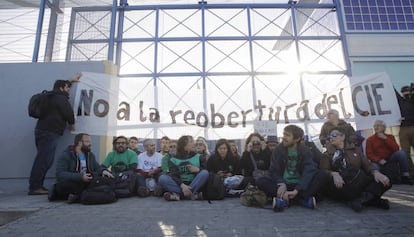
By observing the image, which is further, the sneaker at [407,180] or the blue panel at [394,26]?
the blue panel at [394,26]

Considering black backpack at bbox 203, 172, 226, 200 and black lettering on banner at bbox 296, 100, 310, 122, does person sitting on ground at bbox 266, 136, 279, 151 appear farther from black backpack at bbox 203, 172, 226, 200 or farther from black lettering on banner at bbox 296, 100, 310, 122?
black backpack at bbox 203, 172, 226, 200

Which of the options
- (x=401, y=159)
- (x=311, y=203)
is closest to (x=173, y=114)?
(x=311, y=203)

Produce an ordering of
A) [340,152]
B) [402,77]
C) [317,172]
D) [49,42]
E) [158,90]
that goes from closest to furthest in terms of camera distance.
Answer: [317,172] < [340,152] < [158,90] < [49,42] < [402,77]

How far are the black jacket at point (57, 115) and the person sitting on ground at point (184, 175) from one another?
1.33 meters

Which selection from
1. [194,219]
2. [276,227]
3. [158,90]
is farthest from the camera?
[158,90]

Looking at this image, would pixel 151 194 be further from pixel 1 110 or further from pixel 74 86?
pixel 1 110

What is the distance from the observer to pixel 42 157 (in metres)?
2.53

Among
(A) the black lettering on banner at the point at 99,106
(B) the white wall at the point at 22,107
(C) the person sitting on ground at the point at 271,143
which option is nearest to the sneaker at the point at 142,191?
(B) the white wall at the point at 22,107

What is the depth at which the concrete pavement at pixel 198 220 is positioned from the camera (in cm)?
132

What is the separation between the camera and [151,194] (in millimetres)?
2572

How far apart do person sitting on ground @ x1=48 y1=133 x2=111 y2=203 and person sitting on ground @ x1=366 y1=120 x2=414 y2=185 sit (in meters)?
3.16

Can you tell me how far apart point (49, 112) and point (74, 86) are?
0.57 meters

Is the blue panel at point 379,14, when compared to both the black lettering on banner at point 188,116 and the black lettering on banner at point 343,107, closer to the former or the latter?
the black lettering on banner at point 343,107

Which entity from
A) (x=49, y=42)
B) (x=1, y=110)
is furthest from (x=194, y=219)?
(x=49, y=42)
